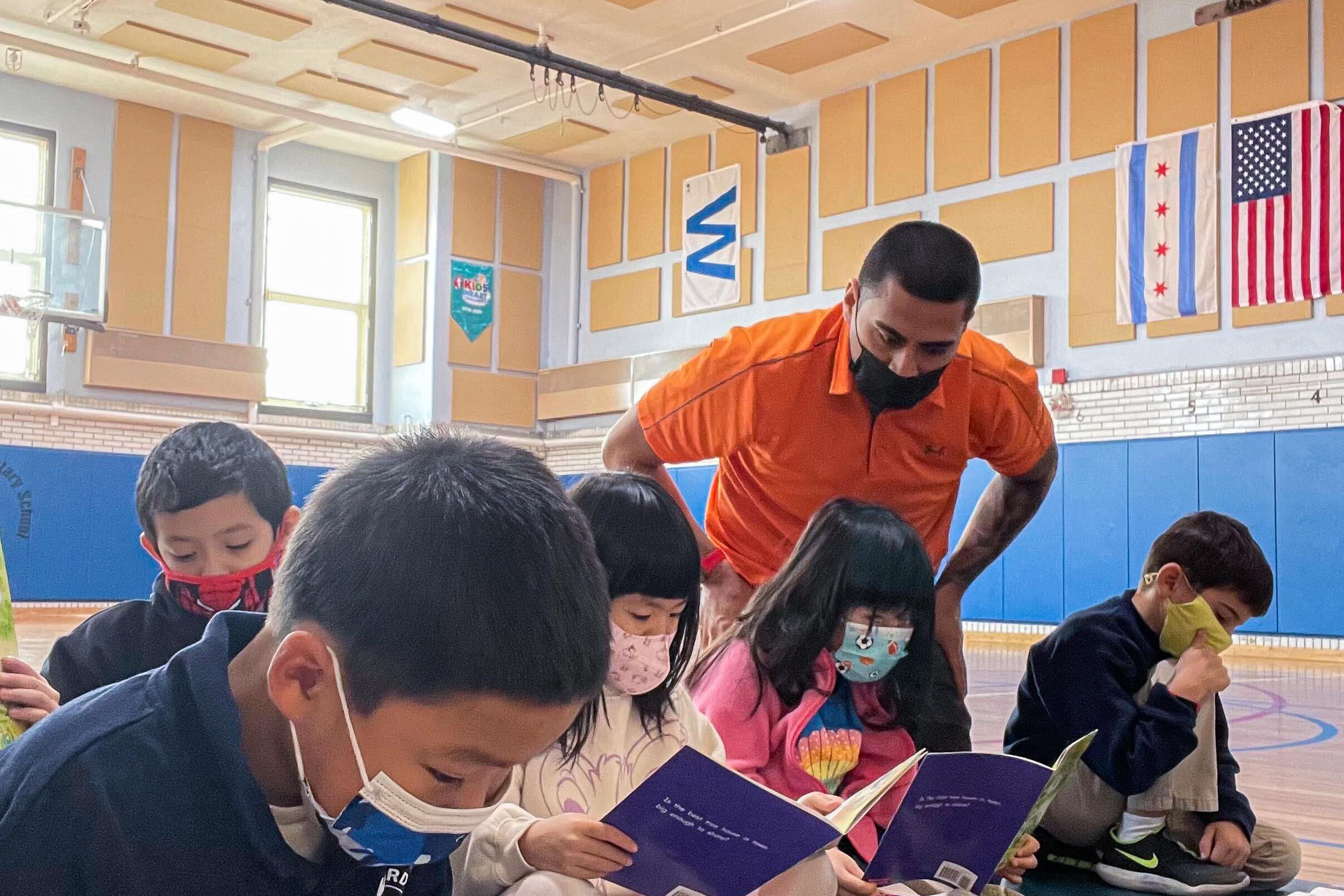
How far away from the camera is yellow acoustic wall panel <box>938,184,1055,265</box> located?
11875 mm

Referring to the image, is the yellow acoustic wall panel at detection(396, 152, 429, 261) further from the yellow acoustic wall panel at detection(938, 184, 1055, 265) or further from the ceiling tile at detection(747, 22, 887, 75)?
the yellow acoustic wall panel at detection(938, 184, 1055, 265)

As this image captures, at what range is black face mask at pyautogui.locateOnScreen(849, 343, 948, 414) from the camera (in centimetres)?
297

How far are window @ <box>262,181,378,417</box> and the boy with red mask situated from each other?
1322 centimetres

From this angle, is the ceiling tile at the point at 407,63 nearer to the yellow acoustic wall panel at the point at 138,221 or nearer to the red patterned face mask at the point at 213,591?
the yellow acoustic wall panel at the point at 138,221

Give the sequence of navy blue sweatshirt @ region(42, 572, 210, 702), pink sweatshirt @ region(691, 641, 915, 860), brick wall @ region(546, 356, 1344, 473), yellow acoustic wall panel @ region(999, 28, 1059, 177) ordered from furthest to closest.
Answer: yellow acoustic wall panel @ region(999, 28, 1059, 177) < brick wall @ region(546, 356, 1344, 473) < pink sweatshirt @ region(691, 641, 915, 860) < navy blue sweatshirt @ region(42, 572, 210, 702)

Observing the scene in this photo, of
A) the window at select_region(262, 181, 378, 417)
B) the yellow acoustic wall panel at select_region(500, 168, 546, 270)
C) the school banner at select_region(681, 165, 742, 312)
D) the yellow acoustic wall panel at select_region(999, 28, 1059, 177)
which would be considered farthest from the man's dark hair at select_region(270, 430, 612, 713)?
the yellow acoustic wall panel at select_region(500, 168, 546, 270)

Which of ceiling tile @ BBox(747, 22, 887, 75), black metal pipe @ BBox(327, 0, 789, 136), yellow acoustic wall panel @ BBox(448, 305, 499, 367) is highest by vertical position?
ceiling tile @ BBox(747, 22, 887, 75)

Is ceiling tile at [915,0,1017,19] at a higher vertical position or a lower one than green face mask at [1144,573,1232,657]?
higher

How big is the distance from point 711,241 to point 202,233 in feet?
18.8

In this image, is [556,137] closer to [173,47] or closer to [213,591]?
[173,47]

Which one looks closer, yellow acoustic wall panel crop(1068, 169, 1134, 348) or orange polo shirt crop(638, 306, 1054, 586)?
orange polo shirt crop(638, 306, 1054, 586)

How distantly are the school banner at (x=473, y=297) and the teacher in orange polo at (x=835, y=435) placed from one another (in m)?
13.2

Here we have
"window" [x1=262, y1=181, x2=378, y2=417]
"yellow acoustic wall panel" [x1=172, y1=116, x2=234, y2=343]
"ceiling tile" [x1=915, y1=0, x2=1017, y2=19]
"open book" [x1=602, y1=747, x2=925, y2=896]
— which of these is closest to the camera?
"open book" [x1=602, y1=747, x2=925, y2=896]

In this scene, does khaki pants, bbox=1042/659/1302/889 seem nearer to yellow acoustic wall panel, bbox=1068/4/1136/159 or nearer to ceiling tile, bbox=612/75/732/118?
yellow acoustic wall panel, bbox=1068/4/1136/159
